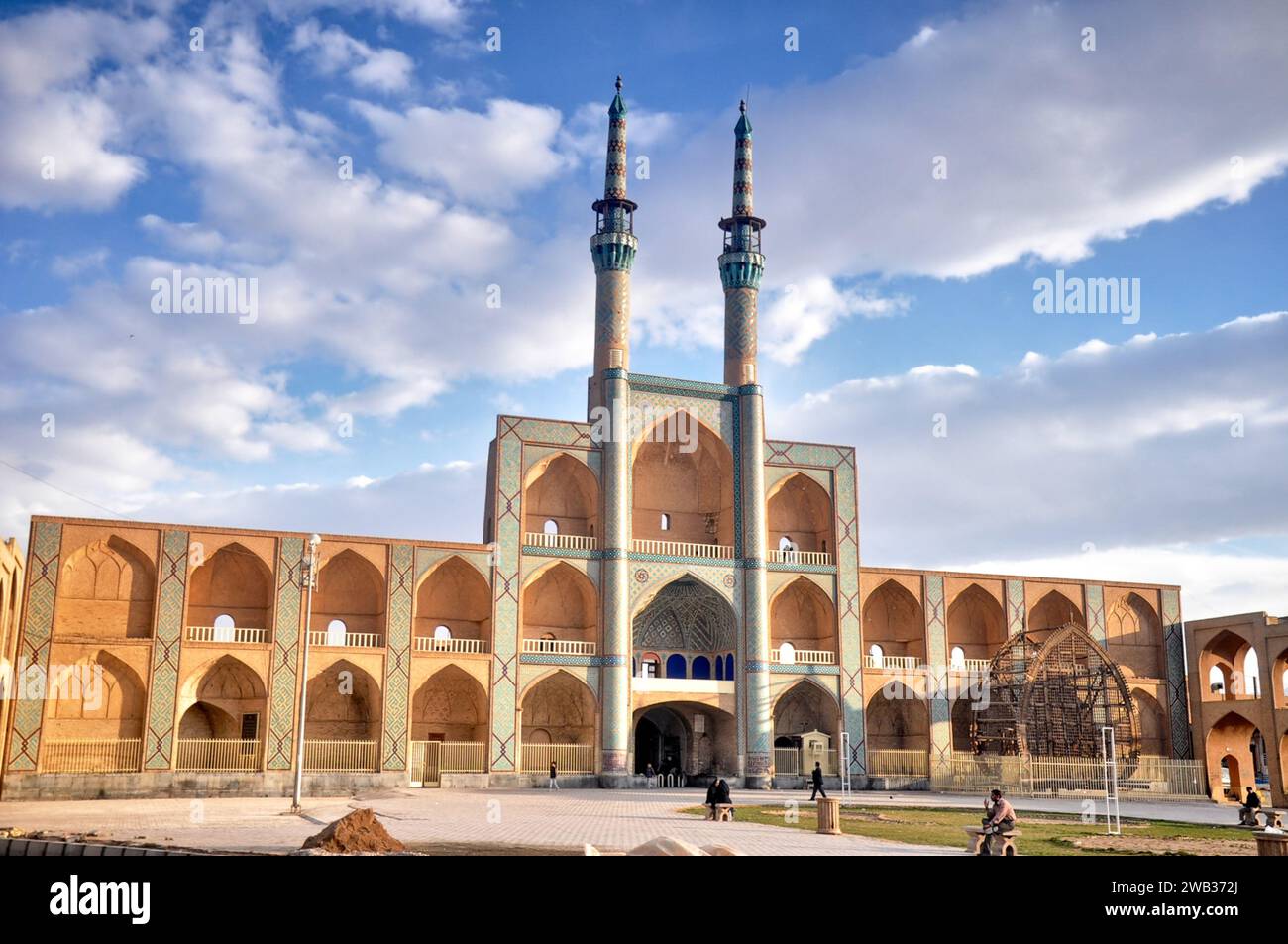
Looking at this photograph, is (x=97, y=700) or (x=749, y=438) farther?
(x=749, y=438)

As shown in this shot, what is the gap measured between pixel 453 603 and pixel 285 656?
611 cm

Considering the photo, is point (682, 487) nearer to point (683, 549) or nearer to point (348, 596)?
point (683, 549)

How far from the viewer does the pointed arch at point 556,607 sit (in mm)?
37000

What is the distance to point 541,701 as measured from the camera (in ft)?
121

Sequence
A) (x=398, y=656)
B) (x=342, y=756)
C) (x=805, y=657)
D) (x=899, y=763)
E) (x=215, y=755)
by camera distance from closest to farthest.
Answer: (x=215, y=755) < (x=342, y=756) < (x=398, y=656) < (x=899, y=763) < (x=805, y=657)

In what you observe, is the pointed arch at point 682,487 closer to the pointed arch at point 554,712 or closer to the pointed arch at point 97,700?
the pointed arch at point 554,712

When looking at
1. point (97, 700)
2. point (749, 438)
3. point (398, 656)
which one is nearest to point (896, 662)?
point (749, 438)

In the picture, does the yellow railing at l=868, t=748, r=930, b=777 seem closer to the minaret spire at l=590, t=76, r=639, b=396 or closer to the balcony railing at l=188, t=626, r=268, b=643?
the minaret spire at l=590, t=76, r=639, b=396

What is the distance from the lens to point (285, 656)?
3173 centimetres
